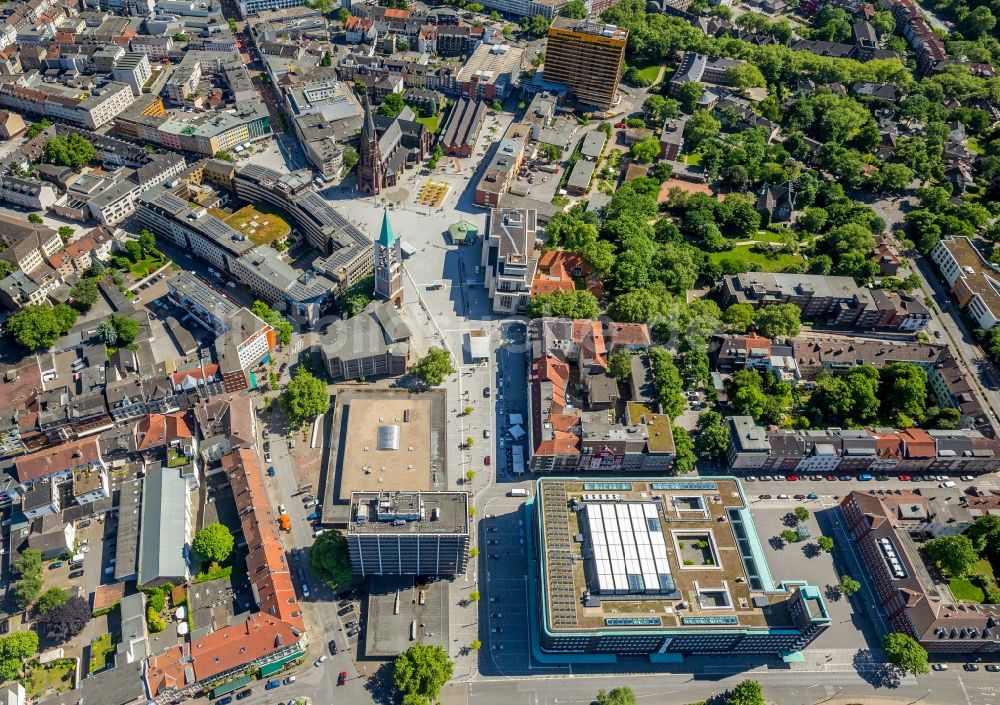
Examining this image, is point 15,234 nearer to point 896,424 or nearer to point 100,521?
point 100,521

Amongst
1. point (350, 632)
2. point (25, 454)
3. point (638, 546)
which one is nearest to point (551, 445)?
point (638, 546)

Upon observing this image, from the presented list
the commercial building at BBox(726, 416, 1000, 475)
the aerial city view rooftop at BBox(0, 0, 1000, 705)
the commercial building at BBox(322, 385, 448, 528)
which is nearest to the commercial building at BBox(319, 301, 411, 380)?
the aerial city view rooftop at BBox(0, 0, 1000, 705)

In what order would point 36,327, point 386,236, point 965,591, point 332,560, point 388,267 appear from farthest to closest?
point 388,267
point 386,236
point 36,327
point 965,591
point 332,560

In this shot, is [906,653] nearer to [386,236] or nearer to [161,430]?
[386,236]

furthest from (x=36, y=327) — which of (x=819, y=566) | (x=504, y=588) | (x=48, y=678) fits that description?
(x=819, y=566)

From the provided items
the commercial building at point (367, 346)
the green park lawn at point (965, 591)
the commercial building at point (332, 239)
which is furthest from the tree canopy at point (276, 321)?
the green park lawn at point (965, 591)
